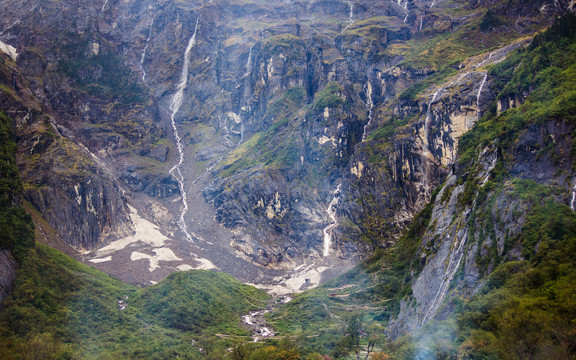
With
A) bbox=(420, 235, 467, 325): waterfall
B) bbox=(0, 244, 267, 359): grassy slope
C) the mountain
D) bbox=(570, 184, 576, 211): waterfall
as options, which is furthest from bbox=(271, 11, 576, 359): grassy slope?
bbox=(0, 244, 267, 359): grassy slope

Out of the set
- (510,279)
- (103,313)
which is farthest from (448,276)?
(103,313)

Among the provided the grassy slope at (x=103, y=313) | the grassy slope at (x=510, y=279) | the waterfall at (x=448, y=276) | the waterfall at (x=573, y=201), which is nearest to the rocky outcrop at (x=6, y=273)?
the grassy slope at (x=103, y=313)

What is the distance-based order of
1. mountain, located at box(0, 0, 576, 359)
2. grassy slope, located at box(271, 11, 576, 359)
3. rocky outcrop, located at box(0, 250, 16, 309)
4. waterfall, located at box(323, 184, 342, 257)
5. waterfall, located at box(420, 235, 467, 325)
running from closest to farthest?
1. grassy slope, located at box(271, 11, 576, 359)
2. mountain, located at box(0, 0, 576, 359)
3. waterfall, located at box(420, 235, 467, 325)
4. rocky outcrop, located at box(0, 250, 16, 309)
5. waterfall, located at box(323, 184, 342, 257)

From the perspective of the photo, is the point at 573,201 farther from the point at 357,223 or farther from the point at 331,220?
the point at 331,220

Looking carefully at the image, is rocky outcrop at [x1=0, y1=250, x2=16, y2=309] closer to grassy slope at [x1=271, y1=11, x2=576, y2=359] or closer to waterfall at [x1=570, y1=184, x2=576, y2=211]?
grassy slope at [x1=271, y1=11, x2=576, y2=359]

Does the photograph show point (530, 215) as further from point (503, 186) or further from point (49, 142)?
point (49, 142)

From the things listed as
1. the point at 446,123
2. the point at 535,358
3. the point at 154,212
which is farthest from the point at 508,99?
the point at 154,212

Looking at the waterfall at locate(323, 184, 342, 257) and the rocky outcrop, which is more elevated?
the rocky outcrop

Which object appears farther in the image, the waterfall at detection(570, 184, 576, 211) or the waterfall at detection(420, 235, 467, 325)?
the waterfall at detection(420, 235, 467, 325)
